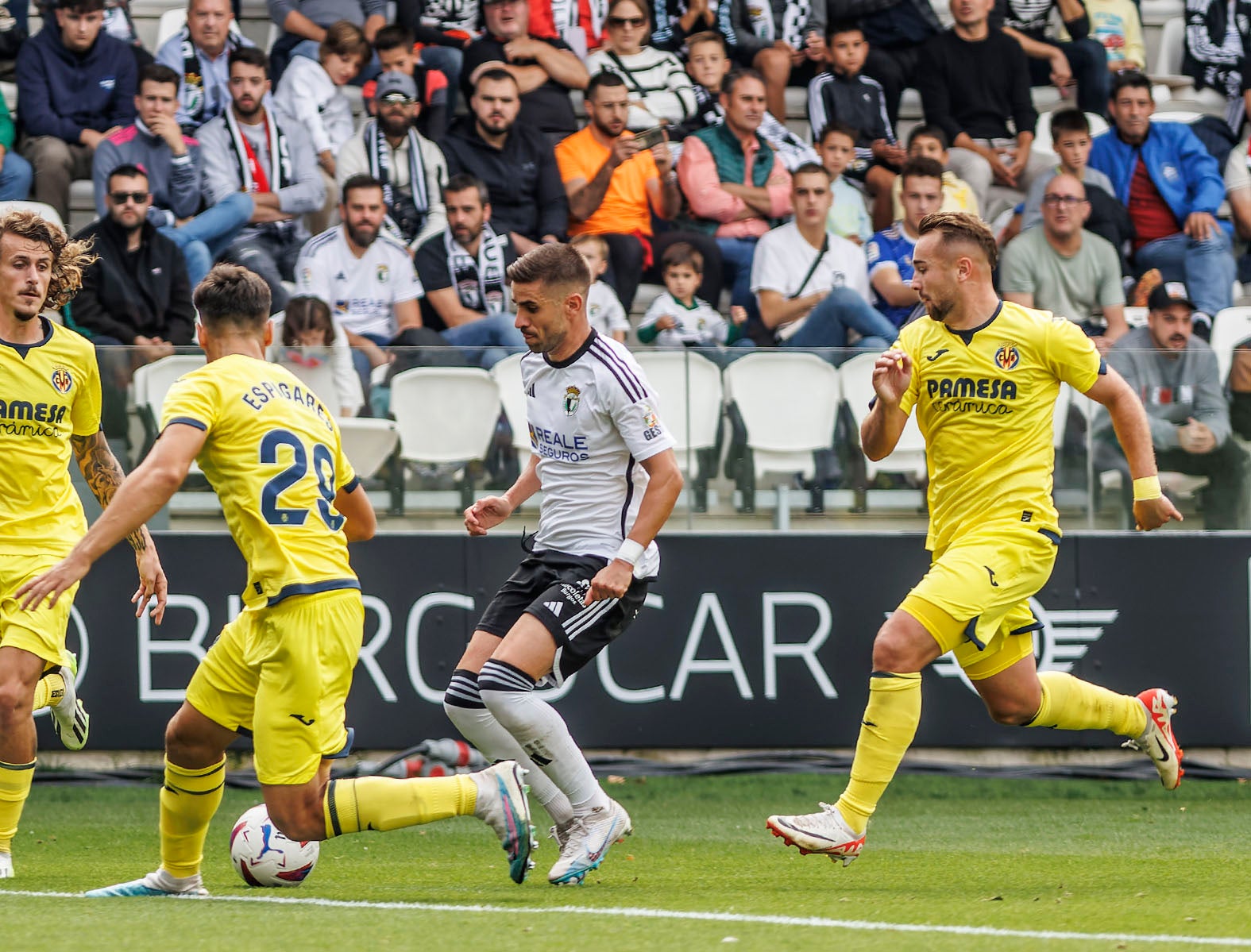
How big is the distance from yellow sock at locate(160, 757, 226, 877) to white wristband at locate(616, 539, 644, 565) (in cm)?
146

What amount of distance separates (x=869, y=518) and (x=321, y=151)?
5.31 meters

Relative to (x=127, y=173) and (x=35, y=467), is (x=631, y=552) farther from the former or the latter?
(x=127, y=173)

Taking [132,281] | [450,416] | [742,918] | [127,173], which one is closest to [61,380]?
[450,416]

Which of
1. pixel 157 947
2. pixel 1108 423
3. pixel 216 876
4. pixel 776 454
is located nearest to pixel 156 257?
pixel 776 454

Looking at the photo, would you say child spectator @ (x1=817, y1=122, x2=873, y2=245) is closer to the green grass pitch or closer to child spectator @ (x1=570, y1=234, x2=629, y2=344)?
child spectator @ (x1=570, y1=234, x2=629, y2=344)

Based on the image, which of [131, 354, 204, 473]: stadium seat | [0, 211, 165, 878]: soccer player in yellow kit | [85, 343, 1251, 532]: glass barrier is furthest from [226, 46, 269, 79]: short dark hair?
[0, 211, 165, 878]: soccer player in yellow kit

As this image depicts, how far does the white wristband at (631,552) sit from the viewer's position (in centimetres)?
558

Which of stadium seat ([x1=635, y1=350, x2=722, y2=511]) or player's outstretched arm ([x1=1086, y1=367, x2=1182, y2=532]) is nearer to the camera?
player's outstretched arm ([x1=1086, y1=367, x2=1182, y2=532])

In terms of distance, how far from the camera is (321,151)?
12.0 meters

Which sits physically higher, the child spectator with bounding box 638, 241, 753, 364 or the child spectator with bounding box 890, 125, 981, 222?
the child spectator with bounding box 890, 125, 981, 222

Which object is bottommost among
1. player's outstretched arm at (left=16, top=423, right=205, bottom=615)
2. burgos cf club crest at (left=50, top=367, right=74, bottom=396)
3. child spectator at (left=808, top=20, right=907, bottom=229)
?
player's outstretched arm at (left=16, top=423, right=205, bottom=615)

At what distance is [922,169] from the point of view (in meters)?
11.5

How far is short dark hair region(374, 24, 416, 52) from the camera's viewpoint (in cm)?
1203

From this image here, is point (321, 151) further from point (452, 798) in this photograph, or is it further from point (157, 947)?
point (157, 947)
